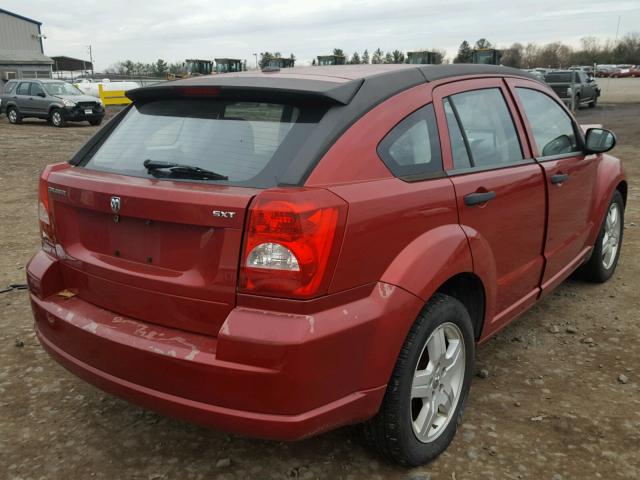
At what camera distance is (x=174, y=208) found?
2.21 m

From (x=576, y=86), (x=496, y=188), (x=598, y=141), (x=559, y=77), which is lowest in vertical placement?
(x=496, y=188)

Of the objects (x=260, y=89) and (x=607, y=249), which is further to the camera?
(x=607, y=249)

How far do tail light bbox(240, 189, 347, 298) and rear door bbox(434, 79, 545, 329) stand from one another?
0.86m

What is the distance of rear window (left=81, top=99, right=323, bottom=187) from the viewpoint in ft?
7.49

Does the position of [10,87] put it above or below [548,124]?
above

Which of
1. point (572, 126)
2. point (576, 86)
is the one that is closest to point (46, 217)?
point (572, 126)

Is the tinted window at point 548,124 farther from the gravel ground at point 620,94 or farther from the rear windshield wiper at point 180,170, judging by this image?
the gravel ground at point 620,94

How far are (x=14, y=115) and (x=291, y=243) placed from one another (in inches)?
982

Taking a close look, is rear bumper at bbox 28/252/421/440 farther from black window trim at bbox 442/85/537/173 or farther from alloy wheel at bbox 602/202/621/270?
alloy wheel at bbox 602/202/621/270

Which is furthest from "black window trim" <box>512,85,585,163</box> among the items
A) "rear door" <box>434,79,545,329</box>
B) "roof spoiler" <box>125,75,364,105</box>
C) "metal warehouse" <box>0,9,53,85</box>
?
"metal warehouse" <box>0,9,53,85</box>

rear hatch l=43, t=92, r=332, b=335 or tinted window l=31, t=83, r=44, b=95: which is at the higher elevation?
tinted window l=31, t=83, r=44, b=95

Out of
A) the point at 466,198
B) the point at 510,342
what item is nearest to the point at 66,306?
the point at 466,198

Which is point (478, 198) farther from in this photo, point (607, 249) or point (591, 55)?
point (591, 55)

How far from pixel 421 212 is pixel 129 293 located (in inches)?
47.4
